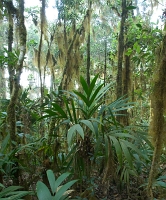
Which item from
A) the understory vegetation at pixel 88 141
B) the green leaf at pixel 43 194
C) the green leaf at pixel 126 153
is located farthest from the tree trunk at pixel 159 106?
the green leaf at pixel 43 194

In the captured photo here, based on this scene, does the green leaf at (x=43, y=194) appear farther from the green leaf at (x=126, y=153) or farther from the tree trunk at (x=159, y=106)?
the tree trunk at (x=159, y=106)

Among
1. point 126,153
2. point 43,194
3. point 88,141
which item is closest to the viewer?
point 43,194

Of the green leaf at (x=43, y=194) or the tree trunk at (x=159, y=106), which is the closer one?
the green leaf at (x=43, y=194)

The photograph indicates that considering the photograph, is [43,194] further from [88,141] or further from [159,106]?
[159,106]

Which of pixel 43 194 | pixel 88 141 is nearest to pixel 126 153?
pixel 88 141

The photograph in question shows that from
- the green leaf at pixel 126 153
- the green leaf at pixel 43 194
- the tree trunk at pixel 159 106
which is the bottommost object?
the green leaf at pixel 43 194

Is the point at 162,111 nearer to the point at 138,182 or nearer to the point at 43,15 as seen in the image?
the point at 138,182

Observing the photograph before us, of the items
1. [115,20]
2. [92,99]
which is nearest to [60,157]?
[92,99]

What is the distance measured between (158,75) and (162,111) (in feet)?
1.17

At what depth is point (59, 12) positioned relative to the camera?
5.95 meters

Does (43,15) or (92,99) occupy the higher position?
(43,15)

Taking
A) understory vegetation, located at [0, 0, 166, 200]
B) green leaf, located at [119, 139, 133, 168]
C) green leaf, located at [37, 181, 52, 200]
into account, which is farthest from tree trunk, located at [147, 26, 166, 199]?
green leaf, located at [37, 181, 52, 200]

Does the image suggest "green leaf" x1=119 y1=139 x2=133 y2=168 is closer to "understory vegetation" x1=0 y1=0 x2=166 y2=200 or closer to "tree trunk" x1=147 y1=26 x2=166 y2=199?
"understory vegetation" x1=0 y1=0 x2=166 y2=200

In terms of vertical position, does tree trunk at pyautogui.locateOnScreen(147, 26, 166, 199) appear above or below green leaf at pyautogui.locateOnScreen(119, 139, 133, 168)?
above
